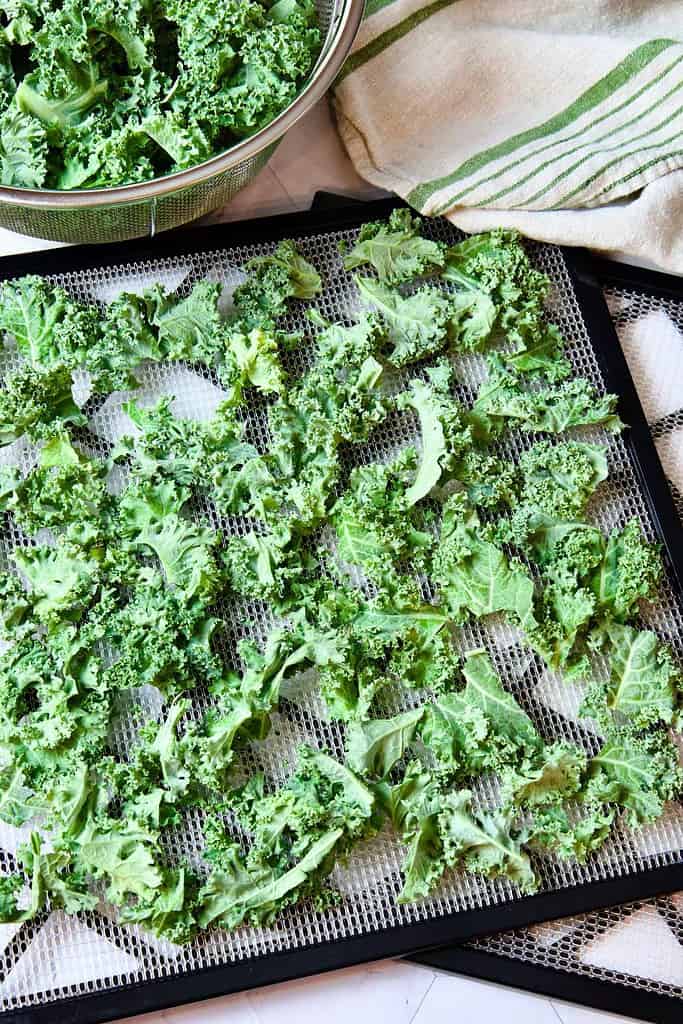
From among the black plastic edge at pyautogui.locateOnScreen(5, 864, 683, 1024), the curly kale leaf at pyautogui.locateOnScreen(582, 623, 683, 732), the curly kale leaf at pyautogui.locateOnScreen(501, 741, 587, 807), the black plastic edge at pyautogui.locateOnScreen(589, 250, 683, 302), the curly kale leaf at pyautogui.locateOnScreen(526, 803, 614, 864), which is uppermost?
the black plastic edge at pyautogui.locateOnScreen(589, 250, 683, 302)

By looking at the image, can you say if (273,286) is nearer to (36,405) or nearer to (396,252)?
(396,252)

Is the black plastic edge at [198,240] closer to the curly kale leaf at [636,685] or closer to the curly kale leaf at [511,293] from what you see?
the curly kale leaf at [511,293]

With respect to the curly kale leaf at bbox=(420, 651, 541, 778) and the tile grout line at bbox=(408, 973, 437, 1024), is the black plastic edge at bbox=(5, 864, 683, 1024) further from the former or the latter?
the curly kale leaf at bbox=(420, 651, 541, 778)

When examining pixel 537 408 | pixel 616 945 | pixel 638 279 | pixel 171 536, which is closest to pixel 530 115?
pixel 638 279

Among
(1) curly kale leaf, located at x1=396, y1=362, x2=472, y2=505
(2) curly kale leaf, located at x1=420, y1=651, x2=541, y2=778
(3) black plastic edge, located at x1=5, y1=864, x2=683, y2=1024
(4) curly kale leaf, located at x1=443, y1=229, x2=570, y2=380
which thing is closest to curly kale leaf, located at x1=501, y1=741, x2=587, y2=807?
(2) curly kale leaf, located at x1=420, y1=651, x2=541, y2=778

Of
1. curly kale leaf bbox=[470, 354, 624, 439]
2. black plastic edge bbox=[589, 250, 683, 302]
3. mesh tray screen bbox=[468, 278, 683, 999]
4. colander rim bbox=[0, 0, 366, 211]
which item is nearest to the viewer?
colander rim bbox=[0, 0, 366, 211]

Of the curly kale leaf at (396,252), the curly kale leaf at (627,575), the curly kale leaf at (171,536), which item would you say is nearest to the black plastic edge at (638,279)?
the curly kale leaf at (396,252)

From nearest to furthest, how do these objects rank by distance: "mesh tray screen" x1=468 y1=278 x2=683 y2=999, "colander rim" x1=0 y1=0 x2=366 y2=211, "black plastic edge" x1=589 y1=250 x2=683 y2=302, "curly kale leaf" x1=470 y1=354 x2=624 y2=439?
"colander rim" x1=0 y1=0 x2=366 y2=211, "mesh tray screen" x1=468 y1=278 x2=683 y2=999, "curly kale leaf" x1=470 y1=354 x2=624 y2=439, "black plastic edge" x1=589 y1=250 x2=683 y2=302
